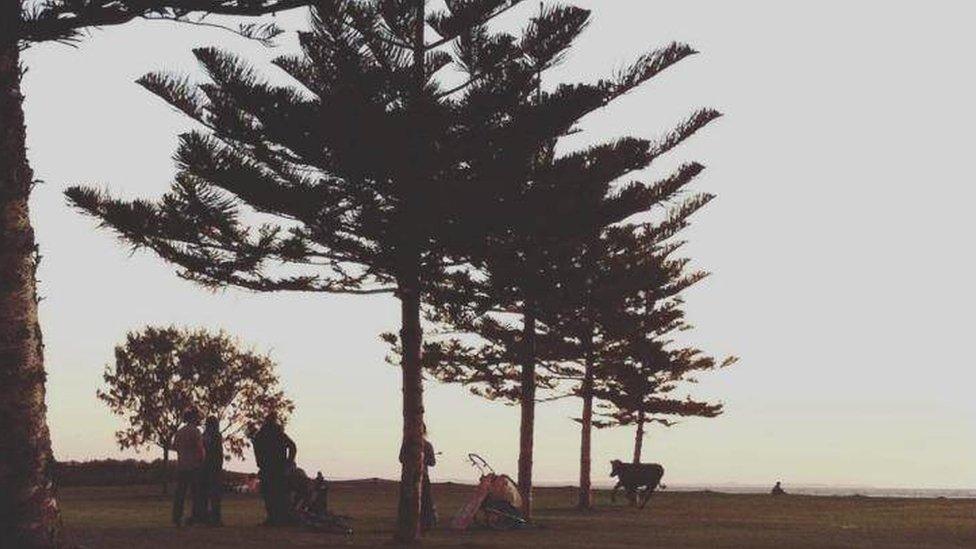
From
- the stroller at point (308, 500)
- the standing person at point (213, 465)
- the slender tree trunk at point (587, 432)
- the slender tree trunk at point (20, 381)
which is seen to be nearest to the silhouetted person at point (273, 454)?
the stroller at point (308, 500)

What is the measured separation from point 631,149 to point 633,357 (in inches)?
659

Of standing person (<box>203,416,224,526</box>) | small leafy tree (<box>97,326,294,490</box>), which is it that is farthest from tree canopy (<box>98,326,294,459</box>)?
standing person (<box>203,416,224,526</box>)

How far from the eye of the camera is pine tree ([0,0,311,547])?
9.22 m

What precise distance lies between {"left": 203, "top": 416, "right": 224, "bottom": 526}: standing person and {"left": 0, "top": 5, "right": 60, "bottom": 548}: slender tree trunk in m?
7.41

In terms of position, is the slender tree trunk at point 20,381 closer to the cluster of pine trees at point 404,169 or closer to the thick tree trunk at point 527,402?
the cluster of pine trees at point 404,169

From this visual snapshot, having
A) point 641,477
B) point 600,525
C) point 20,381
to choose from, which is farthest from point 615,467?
point 20,381

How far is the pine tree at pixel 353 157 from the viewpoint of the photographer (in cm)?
1598

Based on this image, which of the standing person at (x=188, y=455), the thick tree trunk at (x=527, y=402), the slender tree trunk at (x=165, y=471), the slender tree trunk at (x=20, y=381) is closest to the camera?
the slender tree trunk at (x=20, y=381)

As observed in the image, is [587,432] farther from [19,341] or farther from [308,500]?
[19,341]

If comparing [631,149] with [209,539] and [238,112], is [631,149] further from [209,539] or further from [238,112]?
[209,539]

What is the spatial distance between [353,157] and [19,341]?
7.11 meters

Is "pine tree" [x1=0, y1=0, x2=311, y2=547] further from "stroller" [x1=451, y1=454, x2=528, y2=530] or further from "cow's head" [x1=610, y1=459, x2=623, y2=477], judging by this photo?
"cow's head" [x1=610, y1=459, x2=623, y2=477]

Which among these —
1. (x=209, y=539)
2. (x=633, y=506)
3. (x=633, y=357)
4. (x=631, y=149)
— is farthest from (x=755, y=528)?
(x=633, y=357)

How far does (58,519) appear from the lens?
950 centimetres
